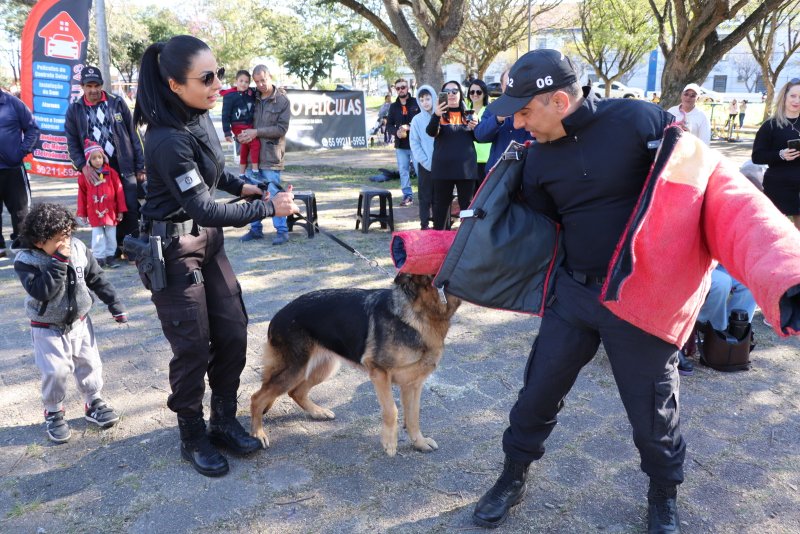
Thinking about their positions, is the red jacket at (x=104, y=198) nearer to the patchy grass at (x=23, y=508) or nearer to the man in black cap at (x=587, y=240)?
the patchy grass at (x=23, y=508)

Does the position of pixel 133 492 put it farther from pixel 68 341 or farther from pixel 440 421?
pixel 440 421

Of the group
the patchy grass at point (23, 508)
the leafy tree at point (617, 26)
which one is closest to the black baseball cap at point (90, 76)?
the patchy grass at point (23, 508)

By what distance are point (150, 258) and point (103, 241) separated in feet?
16.1

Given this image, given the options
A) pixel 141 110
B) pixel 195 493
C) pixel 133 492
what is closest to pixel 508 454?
pixel 195 493

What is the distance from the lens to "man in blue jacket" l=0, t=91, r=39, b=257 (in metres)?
6.83

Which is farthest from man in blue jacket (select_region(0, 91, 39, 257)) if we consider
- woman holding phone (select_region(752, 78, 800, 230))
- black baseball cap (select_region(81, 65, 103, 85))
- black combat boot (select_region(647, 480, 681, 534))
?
woman holding phone (select_region(752, 78, 800, 230))

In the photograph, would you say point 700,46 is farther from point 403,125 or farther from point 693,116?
point 403,125

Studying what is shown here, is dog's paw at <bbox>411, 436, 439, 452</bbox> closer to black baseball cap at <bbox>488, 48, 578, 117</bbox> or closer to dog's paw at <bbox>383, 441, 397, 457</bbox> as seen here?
dog's paw at <bbox>383, 441, 397, 457</bbox>

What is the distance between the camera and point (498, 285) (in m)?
2.64

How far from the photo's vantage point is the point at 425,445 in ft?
11.4

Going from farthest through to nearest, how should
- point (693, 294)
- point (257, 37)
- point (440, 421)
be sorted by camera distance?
point (257, 37), point (440, 421), point (693, 294)

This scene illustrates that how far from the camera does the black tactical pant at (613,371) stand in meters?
2.44

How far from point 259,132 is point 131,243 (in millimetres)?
5511

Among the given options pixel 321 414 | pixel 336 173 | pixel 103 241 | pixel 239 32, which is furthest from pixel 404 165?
pixel 239 32
